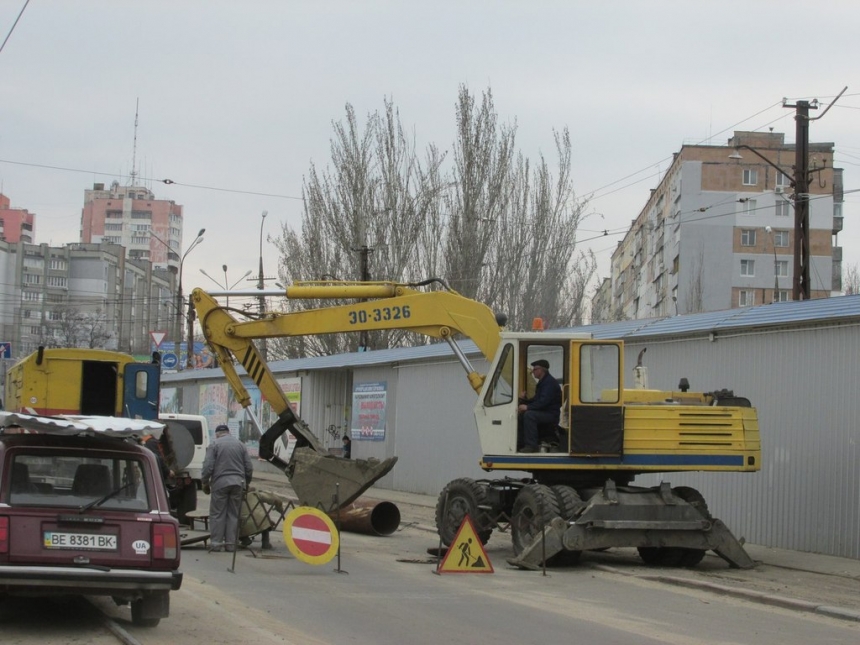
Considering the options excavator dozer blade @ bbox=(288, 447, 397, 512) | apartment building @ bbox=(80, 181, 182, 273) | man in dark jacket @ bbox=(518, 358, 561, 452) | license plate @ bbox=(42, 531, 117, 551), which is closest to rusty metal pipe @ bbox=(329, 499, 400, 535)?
excavator dozer blade @ bbox=(288, 447, 397, 512)

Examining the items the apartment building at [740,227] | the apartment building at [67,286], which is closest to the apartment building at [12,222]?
the apartment building at [67,286]

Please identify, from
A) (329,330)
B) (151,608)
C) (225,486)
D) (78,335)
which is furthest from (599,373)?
(78,335)

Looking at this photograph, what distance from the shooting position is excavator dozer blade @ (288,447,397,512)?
16.8m

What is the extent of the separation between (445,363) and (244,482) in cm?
1417

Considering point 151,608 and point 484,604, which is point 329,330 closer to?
point 484,604

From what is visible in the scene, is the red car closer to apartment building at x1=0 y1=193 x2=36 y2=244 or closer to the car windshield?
the car windshield

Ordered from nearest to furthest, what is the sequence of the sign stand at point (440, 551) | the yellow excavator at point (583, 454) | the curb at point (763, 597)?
the curb at point (763, 597) < the sign stand at point (440, 551) < the yellow excavator at point (583, 454)

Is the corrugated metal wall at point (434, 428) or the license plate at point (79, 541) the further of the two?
the corrugated metal wall at point (434, 428)

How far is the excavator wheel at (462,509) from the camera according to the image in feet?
52.8

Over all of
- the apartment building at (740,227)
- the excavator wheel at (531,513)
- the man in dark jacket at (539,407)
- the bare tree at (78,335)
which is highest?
the apartment building at (740,227)

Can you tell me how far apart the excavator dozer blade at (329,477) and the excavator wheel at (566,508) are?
9.11 feet

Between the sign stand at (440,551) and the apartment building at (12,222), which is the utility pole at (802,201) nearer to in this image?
the sign stand at (440,551)

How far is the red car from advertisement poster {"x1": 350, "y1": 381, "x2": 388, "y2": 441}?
77.2ft

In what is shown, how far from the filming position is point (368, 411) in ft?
111
